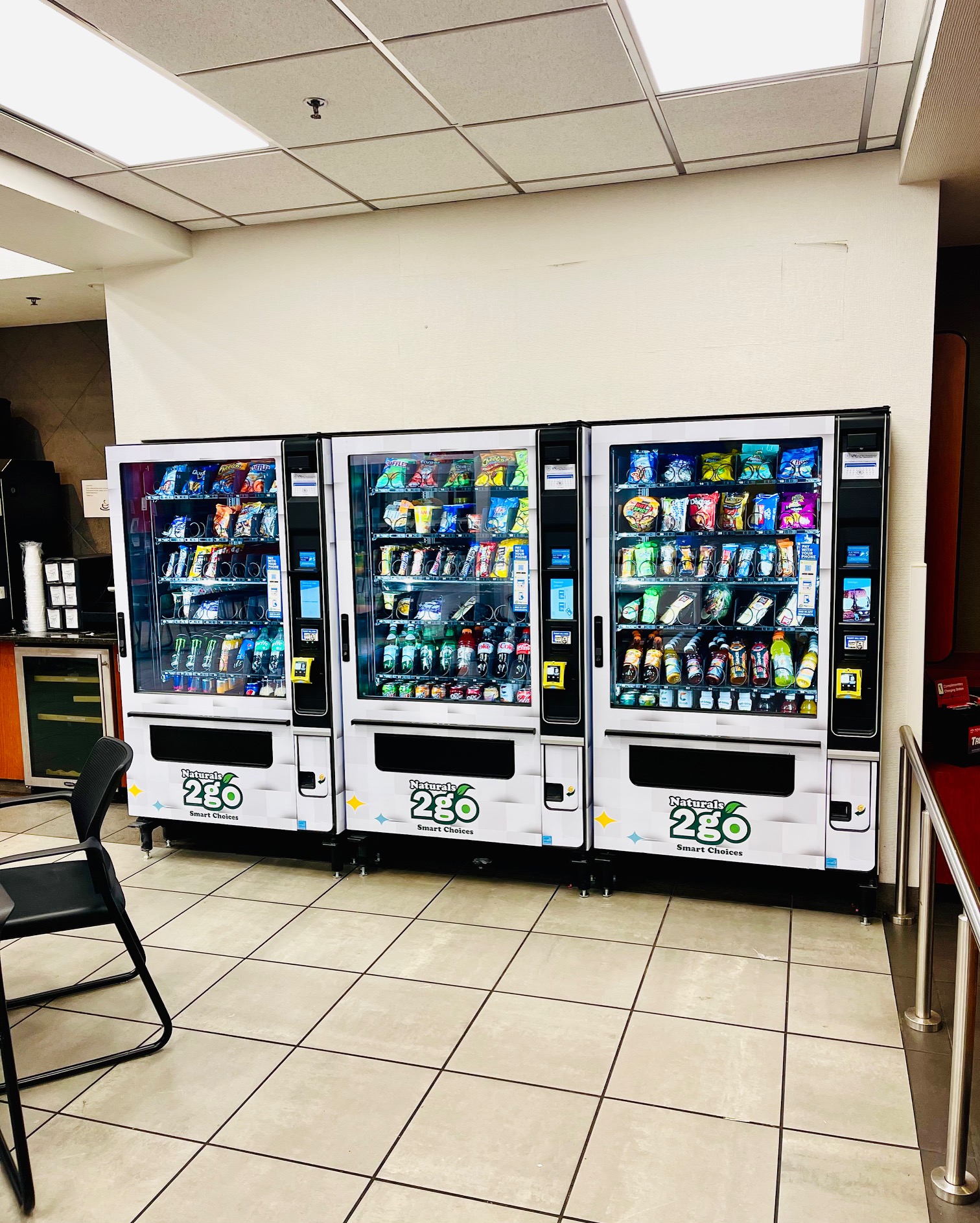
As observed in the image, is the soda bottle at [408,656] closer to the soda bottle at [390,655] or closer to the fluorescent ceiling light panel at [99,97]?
the soda bottle at [390,655]

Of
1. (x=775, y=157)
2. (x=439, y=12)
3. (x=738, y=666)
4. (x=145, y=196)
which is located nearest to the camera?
(x=439, y=12)

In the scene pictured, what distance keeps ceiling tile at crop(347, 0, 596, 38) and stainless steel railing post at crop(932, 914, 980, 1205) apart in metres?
2.50

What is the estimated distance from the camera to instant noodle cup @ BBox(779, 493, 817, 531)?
3.75 meters

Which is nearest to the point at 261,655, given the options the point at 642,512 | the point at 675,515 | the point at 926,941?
the point at 642,512

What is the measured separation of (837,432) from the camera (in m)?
3.54

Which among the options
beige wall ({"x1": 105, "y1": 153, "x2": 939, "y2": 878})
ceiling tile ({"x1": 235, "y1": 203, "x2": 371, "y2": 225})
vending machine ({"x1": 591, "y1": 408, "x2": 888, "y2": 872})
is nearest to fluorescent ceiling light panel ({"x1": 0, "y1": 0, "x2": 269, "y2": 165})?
ceiling tile ({"x1": 235, "y1": 203, "x2": 371, "y2": 225})

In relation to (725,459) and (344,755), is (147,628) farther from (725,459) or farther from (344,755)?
(725,459)

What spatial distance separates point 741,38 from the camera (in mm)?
2785

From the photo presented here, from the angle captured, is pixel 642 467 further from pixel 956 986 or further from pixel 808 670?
pixel 956 986

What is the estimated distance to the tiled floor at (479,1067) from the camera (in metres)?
2.33

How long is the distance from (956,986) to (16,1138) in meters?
2.28

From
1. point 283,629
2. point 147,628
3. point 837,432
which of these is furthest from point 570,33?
point 147,628

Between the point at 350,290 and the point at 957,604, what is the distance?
329 centimetres

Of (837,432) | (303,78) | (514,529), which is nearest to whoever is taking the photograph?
(303,78)
